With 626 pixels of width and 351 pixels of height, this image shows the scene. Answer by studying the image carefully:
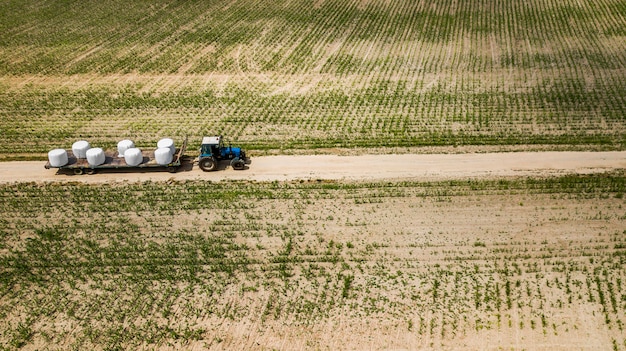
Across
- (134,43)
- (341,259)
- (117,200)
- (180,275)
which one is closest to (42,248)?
(117,200)

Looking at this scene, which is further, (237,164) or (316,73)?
(316,73)

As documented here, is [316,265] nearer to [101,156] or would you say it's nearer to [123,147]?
[123,147]

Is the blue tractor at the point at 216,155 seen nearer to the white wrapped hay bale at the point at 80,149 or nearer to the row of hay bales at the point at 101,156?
the row of hay bales at the point at 101,156

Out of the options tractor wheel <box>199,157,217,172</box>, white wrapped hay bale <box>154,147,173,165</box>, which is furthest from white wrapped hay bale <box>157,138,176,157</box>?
tractor wheel <box>199,157,217,172</box>

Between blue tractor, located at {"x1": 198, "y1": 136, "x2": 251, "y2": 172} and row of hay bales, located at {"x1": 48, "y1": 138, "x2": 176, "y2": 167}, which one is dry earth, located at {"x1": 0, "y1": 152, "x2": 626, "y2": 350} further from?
row of hay bales, located at {"x1": 48, "y1": 138, "x2": 176, "y2": 167}

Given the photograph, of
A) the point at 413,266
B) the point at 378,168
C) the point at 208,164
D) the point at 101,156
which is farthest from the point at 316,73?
the point at 413,266

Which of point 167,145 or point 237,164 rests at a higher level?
point 167,145

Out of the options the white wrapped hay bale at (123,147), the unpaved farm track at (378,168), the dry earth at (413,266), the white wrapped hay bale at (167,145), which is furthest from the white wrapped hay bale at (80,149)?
the white wrapped hay bale at (167,145)
